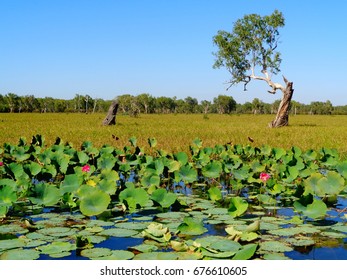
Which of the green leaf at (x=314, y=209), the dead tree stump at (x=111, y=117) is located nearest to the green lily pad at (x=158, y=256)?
the green leaf at (x=314, y=209)

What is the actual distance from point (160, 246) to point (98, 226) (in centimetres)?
92

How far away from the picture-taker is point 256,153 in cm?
891

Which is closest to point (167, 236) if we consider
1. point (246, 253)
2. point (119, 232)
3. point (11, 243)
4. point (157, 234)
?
point (157, 234)

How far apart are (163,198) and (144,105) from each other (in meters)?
99.1

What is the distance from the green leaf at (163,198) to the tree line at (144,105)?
84.2 m

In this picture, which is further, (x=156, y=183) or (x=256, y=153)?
(x=256, y=153)

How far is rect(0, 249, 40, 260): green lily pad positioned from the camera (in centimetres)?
342

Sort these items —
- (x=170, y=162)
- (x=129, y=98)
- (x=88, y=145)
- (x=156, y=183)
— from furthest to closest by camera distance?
1. (x=129, y=98)
2. (x=88, y=145)
3. (x=170, y=162)
4. (x=156, y=183)

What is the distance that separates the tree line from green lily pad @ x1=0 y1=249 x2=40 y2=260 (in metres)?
85.4

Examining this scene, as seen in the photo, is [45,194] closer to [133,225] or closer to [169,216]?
[133,225]

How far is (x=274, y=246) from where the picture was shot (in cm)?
376
